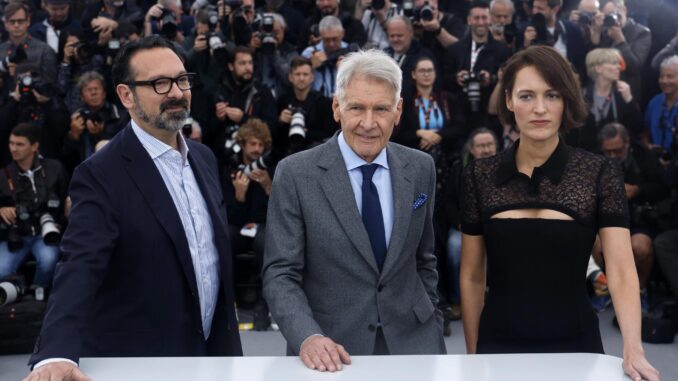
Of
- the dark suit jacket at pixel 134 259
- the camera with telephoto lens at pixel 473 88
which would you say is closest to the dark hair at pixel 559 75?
the dark suit jacket at pixel 134 259

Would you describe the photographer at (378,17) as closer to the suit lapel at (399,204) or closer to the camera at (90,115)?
the camera at (90,115)

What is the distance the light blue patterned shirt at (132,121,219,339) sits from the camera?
2359mm

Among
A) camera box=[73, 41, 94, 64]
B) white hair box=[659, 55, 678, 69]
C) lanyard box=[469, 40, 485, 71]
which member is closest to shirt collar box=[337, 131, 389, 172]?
lanyard box=[469, 40, 485, 71]

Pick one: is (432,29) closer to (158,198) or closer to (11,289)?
(11,289)

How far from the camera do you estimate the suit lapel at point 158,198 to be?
90.4 inches

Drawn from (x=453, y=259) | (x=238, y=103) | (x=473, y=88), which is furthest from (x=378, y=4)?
(x=453, y=259)

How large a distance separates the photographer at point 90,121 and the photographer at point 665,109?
146 inches

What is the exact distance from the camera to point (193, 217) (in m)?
2.39

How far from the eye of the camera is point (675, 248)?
18.0 ft

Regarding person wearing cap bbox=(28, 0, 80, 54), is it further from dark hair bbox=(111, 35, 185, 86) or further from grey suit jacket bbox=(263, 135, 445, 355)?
grey suit jacket bbox=(263, 135, 445, 355)

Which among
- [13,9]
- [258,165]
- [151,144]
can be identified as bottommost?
[258,165]

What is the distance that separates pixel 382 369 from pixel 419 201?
58 cm

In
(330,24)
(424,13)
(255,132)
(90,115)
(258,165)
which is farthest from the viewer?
(424,13)

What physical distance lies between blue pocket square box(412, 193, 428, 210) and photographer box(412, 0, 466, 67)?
451cm
